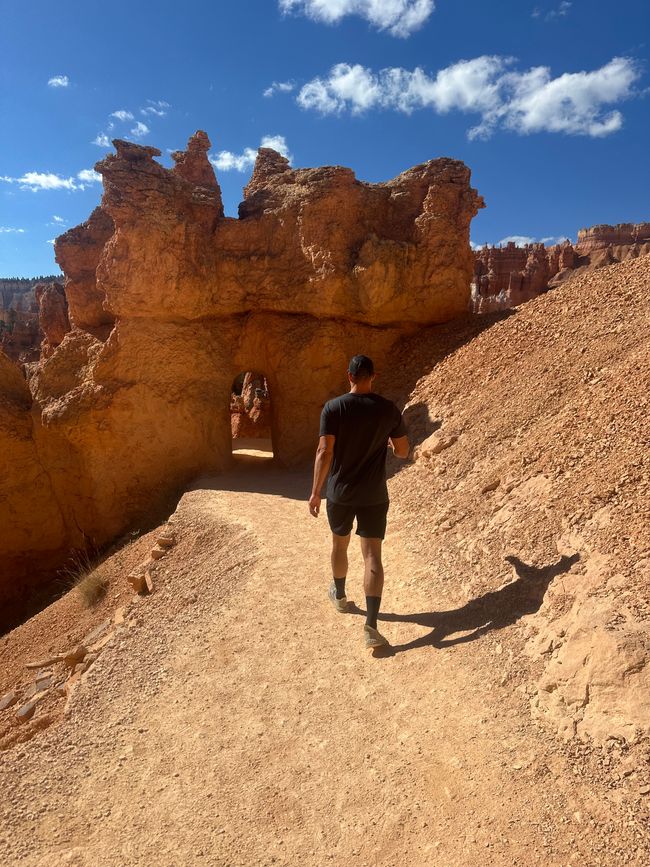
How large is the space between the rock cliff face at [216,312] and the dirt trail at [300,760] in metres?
5.83

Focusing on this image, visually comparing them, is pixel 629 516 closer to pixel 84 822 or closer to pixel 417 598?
pixel 417 598

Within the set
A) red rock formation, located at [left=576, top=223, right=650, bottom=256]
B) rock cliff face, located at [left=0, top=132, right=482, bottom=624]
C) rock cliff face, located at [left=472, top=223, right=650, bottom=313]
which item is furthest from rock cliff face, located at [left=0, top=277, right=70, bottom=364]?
red rock formation, located at [left=576, top=223, right=650, bottom=256]

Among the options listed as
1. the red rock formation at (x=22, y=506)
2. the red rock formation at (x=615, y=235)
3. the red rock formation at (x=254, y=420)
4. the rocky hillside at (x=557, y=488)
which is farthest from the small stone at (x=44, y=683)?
the red rock formation at (x=615, y=235)

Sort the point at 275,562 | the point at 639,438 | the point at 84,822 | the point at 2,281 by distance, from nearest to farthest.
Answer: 1. the point at 84,822
2. the point at 639,438
3. the point at 275,562
4. the point at 2,281

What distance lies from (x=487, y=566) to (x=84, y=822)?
10.5ft

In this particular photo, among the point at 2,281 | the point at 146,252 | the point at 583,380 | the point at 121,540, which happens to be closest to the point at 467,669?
the point at 583,380

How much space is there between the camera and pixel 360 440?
3.94 m

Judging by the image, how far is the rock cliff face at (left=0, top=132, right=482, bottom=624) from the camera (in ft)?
31.6

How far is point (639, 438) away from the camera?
4340 mm

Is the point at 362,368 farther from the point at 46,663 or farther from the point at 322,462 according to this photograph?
the point at 46,663

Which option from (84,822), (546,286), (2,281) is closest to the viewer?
(84,822)


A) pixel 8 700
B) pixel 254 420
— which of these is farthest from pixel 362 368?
pixel 254 420

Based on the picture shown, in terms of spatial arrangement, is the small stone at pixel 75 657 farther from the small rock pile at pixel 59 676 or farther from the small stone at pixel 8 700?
the small stone at pixel 8 700

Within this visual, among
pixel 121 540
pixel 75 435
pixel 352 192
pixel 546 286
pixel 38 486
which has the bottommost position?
pixel 121 540
